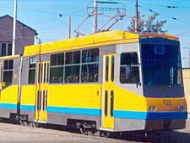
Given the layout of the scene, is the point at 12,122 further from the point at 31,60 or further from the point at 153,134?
the point at 153,134

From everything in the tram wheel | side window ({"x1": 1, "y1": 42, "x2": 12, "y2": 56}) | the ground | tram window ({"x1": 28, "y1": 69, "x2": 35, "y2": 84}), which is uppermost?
side window ({"x1": 1, "y1": 42, "x2": 12, "y2": 56})

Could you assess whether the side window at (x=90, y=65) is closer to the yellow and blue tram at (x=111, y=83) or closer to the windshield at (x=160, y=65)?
the yellow and blue tram at (x=111, y=83)

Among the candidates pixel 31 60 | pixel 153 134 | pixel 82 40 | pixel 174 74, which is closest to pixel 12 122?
pixel 31 60

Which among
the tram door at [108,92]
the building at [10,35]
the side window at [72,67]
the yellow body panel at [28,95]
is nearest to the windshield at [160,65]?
the tram door at [108,92]

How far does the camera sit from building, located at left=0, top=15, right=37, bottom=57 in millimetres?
52000

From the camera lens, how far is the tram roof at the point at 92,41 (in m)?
15.1

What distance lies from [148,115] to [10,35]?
41.2 m

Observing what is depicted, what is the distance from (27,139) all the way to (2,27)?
39203mm

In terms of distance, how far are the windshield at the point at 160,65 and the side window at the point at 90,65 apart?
2.22 meters

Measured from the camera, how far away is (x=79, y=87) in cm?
1683

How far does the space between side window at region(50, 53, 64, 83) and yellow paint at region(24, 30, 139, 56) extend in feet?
1.09

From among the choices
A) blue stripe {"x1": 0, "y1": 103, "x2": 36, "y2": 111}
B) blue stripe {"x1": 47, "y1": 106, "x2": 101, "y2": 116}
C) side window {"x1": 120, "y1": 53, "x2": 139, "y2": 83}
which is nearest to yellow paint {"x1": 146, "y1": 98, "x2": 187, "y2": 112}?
side window {"x1": 120, "y1": 53, "x2": 139, "y2": 83}

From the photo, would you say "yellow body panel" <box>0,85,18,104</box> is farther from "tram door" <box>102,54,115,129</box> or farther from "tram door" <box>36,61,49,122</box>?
"tram door" <box>102,54,115,129</box>

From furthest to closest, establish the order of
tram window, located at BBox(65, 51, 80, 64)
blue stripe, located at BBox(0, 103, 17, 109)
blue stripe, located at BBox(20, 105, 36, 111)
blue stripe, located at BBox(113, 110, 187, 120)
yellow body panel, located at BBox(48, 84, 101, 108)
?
1. blue stripe, located at BBox(0, 103, 17, 109)
2. blue stripe, located at BBox(20, 105, 36, 111)
3. tram window, located at BBox(65, 51, 80, 64)
4. yellow body panel, located at BBox(48, 84, 101, 108)
5. blue stripe, located at BBox(113, 110, 187, 120)
